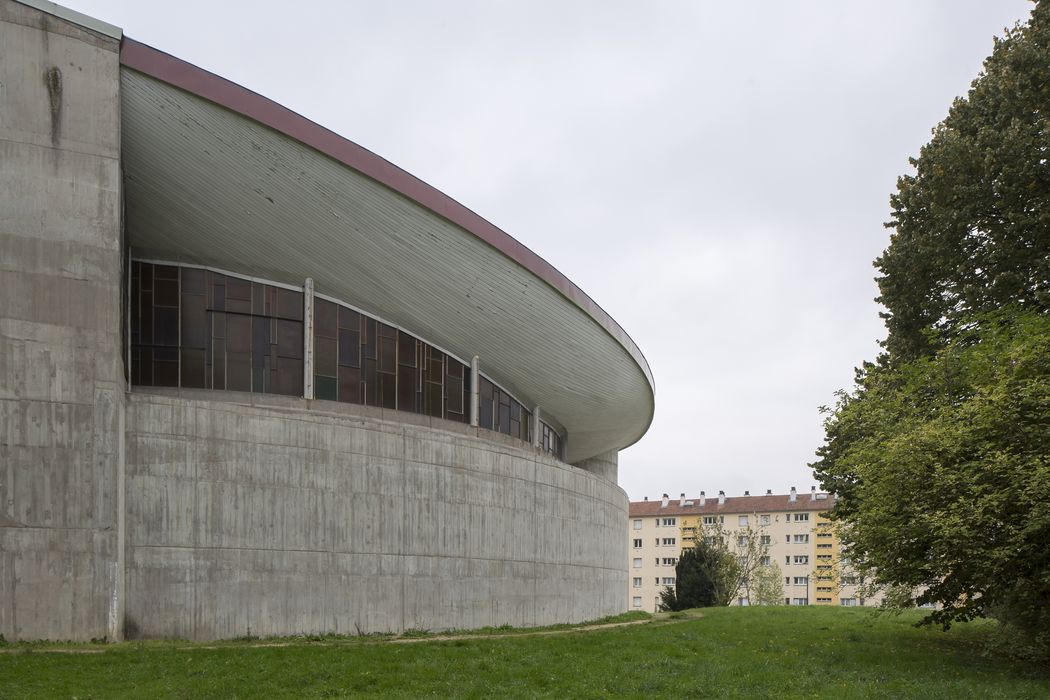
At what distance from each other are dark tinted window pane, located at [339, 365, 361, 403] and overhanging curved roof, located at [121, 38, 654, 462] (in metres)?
1.75

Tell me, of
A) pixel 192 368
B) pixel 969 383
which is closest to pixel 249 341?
pixel 192 368

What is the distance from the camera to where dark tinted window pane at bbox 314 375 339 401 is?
2334 centimetres

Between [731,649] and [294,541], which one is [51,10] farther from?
[731,649]

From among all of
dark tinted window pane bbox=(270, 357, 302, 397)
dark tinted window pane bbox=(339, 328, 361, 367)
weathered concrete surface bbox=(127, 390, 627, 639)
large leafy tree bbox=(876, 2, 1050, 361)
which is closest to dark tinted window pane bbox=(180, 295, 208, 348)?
weathered concrete surface bbox=(127, 390, 627, 639)

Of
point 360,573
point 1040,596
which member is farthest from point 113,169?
point 1040,596

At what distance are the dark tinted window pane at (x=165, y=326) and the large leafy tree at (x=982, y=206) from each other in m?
16.4

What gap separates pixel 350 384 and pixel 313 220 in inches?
166

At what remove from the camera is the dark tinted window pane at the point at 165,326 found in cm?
2219

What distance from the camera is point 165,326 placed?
878 inches

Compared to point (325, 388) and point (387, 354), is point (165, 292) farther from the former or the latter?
point (387, 354)

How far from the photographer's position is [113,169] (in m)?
18.9

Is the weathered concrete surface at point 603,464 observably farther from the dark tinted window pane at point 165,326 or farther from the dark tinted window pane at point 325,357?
the dark tinted window pane at point 165,326

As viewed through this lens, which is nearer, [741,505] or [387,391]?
[387,391]

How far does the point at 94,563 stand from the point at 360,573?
5.80 metres
